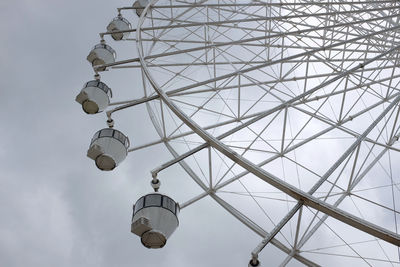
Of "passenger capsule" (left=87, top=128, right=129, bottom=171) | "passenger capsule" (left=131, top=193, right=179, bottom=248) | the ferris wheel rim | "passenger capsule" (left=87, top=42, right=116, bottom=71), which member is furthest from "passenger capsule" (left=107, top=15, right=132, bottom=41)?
"passenger capsule" (left=131, top=193, right=179, bottom=248)

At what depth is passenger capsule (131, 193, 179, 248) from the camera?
1030cm

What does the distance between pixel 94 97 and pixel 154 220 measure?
23.0ft

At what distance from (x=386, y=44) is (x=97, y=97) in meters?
12.0

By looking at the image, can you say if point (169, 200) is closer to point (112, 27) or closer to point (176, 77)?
point (176, 77)

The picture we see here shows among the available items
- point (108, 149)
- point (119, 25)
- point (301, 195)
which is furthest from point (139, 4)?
point (301, 195)

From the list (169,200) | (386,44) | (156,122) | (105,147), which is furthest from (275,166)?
(169,200)

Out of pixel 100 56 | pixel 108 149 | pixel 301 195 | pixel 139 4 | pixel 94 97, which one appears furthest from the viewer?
pixel 139 4

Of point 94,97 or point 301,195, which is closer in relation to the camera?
point 301,195

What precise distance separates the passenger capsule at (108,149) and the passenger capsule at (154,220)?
11.0 ft

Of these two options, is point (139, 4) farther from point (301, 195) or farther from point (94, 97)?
point (301, 195)

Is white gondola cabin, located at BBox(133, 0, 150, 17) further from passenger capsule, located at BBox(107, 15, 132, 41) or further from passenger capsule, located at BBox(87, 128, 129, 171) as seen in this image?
passenger capsule, located at BBox(87, 128, 129, 171)

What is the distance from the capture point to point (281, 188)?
934 cm

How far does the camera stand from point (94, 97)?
16.1 metres

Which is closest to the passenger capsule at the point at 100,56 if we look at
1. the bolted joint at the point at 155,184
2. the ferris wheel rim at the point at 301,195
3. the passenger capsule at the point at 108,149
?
the passenger capsule at the point at 108,149
